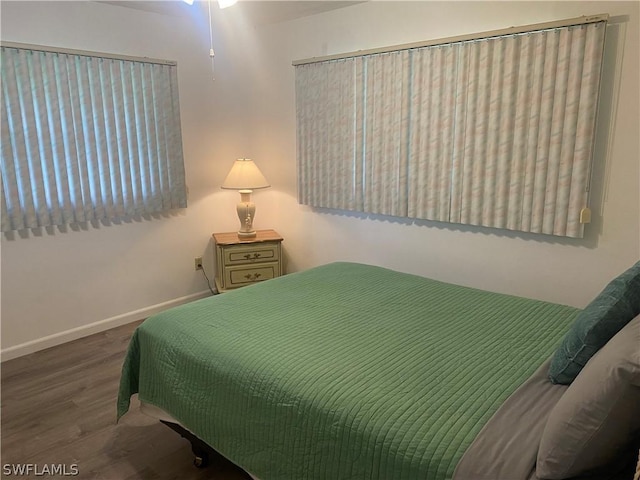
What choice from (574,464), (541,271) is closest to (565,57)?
(541,271)

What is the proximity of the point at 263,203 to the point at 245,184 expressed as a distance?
59cm

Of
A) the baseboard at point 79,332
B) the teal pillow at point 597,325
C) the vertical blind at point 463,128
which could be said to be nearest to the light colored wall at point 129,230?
the baseboard at point 79,332

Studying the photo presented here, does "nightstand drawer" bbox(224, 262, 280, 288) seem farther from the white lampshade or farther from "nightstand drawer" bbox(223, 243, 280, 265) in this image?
the white lampshade

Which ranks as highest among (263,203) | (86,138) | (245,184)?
(86,138)

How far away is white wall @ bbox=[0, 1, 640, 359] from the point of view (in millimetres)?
2551

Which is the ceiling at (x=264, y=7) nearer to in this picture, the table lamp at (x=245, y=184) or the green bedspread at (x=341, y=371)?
the table lamp at (x=245, y=184)

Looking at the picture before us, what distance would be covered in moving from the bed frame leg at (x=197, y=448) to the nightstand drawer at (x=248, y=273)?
1768mm

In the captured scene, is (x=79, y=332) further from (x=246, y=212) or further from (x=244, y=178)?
(x=244, y=178)

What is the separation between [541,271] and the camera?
285 centimetres

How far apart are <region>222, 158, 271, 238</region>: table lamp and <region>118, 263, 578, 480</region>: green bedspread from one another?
1412 mm

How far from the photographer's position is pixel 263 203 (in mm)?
4363

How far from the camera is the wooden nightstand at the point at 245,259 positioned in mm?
3838

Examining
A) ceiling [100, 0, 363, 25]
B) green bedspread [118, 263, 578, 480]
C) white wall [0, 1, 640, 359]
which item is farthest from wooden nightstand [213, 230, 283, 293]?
ceiling [100, 0, 363, 25]

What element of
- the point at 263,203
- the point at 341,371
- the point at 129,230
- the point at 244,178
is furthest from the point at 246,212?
the point at 341,371
